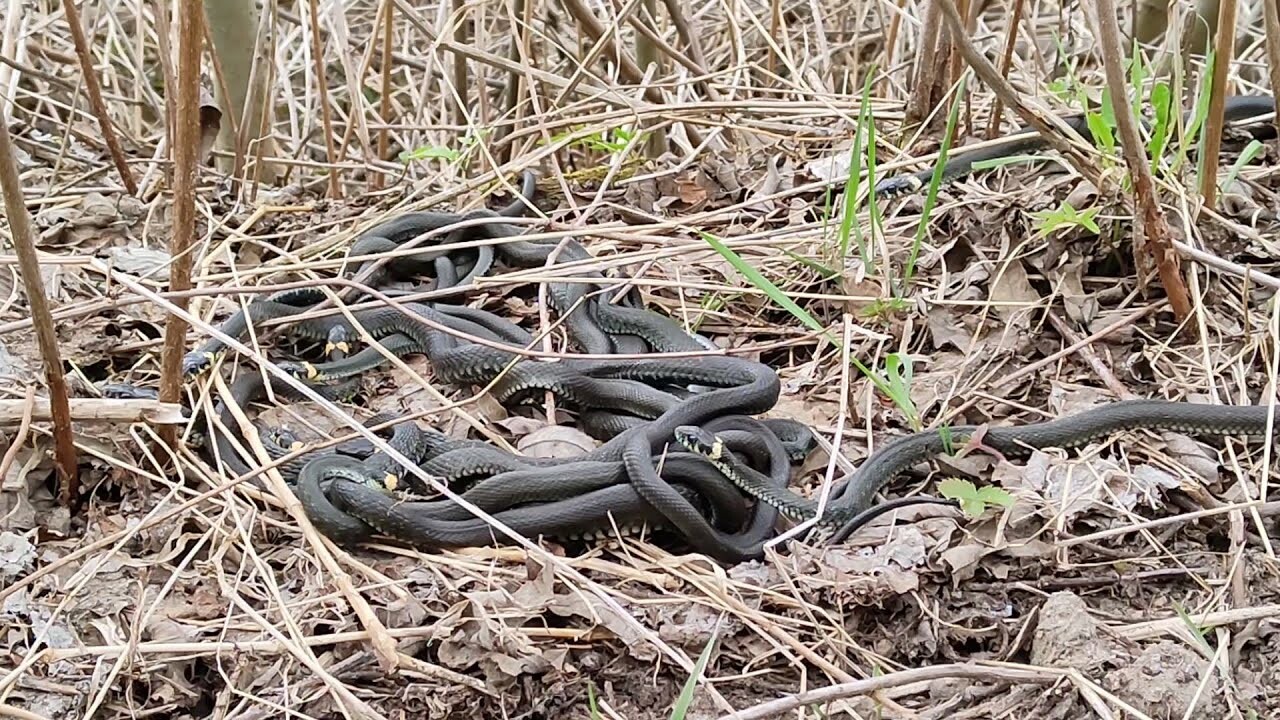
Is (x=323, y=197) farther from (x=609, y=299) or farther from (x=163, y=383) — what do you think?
Result: (x=163, y=383)

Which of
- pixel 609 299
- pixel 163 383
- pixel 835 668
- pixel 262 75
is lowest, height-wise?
pixel 835 668

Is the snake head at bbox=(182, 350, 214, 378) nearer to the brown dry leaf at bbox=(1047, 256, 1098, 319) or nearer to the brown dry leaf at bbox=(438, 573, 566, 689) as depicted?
the brown dry leaf at bbox=(438, 573, 566, 689)

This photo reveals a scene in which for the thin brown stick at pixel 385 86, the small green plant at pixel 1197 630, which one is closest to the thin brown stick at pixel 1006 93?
the small green plant at pixel 1197 630

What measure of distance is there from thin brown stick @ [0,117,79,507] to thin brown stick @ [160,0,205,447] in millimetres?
248

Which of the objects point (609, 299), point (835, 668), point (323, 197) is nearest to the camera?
point (835, 668)

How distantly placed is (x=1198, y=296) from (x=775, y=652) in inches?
75.1

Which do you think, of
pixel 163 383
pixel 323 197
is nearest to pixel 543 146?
pixel 323 197

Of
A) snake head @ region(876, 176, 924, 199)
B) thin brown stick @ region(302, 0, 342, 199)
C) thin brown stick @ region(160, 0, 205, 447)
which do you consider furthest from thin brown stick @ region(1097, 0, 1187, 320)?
thin brown stick @ region(302, 0, 342, 199)

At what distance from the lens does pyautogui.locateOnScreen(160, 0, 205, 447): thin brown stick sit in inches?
93.0

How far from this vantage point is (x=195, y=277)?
156 inches

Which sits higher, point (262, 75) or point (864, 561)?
point (262, 75)

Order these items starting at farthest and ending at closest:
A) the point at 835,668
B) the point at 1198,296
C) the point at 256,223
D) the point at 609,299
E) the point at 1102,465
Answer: the point at 256,223, the point at 609,299, the point at 1198,296, the point at 1102,465, the point at 835,668

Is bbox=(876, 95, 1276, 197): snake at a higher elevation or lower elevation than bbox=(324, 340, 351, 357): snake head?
higher

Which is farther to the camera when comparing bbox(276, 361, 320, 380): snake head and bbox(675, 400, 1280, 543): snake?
bbox(276, 361, 320, 380): snake head
